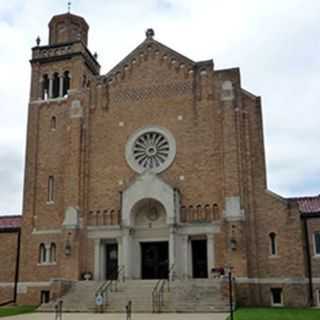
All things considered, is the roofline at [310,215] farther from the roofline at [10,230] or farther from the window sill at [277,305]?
the roofline at [10,230]

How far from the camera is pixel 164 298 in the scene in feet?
87.6

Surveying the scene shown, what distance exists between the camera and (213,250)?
102ft

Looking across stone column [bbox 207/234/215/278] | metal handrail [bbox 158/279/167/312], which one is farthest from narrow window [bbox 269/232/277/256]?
metal handrail [bbox 158/279/167/312]

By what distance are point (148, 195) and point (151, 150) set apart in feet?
11.3

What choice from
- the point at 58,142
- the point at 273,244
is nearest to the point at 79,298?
the point at 273,244

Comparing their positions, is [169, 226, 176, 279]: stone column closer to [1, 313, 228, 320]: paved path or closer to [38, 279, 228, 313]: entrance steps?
[38, 279, 228, 313]: entrance steps

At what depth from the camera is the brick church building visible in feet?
99.3

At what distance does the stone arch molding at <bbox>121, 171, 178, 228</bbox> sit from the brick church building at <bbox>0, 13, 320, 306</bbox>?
0.22ft

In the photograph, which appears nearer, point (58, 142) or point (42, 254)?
point (42, 254)

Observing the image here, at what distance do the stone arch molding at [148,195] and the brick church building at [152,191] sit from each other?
0.07 meters

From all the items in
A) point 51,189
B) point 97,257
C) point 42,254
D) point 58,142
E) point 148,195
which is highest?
point 58,142

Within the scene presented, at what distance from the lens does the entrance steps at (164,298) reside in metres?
25.7

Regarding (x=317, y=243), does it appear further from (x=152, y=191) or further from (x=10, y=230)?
(x=10, y=230)

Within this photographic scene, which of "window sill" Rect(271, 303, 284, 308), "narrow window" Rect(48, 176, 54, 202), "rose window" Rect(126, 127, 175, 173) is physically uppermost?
"rose window" Rect(126, 127, 175, 173)
